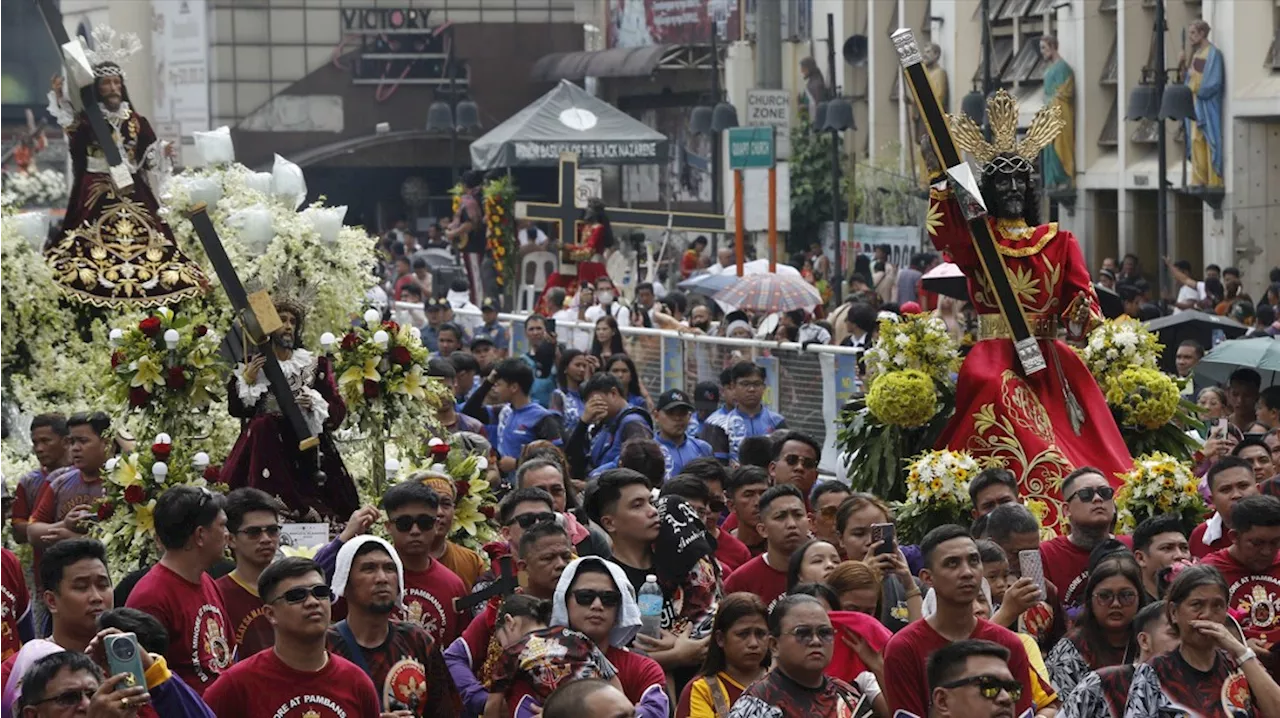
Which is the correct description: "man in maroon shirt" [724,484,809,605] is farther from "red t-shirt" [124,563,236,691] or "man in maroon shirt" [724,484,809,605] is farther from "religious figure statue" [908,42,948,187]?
"religious figure statue" [908,42,948,187]

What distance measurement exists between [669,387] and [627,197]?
85.5 ft

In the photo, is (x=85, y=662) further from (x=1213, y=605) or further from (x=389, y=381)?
(x=389, y=381)

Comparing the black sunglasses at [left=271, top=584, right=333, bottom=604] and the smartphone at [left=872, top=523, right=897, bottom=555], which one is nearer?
the black sunglasses at [left=271, top=584, right=333, bottom=604]

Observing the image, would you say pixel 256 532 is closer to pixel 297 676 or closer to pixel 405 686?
pixel 405 686

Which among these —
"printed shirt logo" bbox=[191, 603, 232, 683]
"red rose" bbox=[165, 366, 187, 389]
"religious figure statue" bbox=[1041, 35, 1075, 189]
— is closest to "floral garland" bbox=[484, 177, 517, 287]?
"religious figure statue" bbox=[1041, 35, 1075, 189]

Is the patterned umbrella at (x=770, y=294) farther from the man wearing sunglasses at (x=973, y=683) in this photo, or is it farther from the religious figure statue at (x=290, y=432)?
the man wearing sunglasses at (x=973, y=683)

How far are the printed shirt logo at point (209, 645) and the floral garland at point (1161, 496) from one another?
15.7ft

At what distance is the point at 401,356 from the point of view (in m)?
13.3

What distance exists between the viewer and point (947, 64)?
3500 centimetres

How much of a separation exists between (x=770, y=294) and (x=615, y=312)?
7.46 feet

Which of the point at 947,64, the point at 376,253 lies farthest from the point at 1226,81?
the point at 376,253

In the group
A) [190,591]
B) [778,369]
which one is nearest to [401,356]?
[190,591]

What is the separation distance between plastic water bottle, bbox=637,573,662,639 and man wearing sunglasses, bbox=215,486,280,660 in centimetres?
133

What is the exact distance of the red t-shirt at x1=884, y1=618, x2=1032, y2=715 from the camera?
837cm
